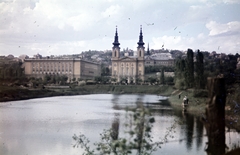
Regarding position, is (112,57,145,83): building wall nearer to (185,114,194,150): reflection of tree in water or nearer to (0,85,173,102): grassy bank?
(0,85,173,102): grassy bank

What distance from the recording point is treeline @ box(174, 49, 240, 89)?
23.7 feet

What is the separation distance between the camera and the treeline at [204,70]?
7221 mm

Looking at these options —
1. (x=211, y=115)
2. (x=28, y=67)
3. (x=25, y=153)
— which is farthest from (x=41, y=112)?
(x=28, y=67)

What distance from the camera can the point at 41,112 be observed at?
8766mm

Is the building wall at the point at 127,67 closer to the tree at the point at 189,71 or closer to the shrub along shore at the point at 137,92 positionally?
the shrub along shore at the point at 137,92

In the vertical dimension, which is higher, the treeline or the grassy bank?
the treeline

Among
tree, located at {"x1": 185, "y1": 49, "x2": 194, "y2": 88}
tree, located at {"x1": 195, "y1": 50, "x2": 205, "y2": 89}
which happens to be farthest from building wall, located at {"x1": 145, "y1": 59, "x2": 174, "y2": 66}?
tree, located at {"x1": 195, "y1": 50, "x2": 205, "y2": 89}

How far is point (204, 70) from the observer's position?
9.80 metres

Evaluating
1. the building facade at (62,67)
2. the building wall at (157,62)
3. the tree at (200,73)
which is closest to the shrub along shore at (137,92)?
the tree at (200,73)

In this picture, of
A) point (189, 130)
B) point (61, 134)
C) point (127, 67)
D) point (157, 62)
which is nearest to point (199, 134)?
point (189, 130)

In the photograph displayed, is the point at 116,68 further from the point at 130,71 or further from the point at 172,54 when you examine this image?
the point at 172,54

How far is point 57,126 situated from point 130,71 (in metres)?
23.6

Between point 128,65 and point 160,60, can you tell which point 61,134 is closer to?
point 160,60

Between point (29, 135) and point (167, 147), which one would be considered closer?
point (167, 147)
